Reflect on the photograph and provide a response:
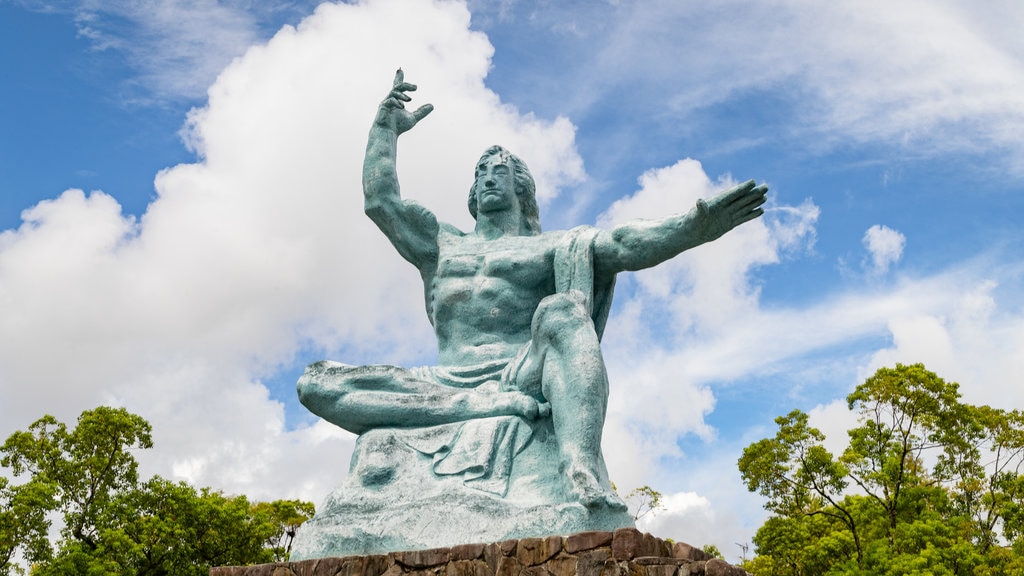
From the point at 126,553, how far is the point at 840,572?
11.7m

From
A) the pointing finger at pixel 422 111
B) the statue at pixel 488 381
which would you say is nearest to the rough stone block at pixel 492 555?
the statue at pixel 488 381

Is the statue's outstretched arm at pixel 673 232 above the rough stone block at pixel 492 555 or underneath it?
above

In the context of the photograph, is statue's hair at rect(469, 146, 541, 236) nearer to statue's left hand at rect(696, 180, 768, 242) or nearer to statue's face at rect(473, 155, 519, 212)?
statue's face at rect(473, 155, 519, 212)

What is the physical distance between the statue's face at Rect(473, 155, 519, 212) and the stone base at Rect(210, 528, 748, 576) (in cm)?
317

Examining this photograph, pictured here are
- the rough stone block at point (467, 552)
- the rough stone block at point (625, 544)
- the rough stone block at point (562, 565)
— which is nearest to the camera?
the rough stone block at point (625, 544)

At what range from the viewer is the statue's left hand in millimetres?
6797

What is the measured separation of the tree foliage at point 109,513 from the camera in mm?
16125

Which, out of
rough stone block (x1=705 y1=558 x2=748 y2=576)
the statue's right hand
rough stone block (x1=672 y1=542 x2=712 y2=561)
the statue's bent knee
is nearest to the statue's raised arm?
the statue's right hand

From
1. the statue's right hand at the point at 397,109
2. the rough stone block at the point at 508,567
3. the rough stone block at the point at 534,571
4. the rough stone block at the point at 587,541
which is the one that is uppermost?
the statue's right hand at the point at 397,109

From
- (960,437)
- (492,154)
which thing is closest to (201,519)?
(492,154)

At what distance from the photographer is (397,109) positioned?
830 centimetres

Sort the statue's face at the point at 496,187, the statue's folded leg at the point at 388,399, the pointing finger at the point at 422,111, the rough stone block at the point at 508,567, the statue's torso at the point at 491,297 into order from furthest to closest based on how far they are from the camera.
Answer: the pointing finger at the point at 422,111 < the statue's face at the point at 496,187 < the statue's torso at the point at 491,297 < the statue's folded leg at the point at 388,399 < the rough stone block at the point at 508,567

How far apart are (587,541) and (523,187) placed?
3639 mm

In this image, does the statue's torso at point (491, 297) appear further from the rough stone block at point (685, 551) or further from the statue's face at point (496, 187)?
the rough stone block at point (685, 551)
